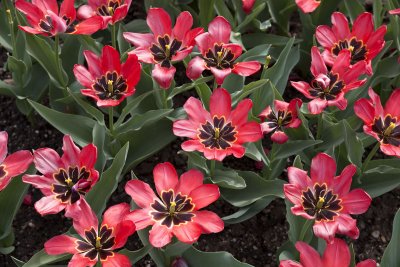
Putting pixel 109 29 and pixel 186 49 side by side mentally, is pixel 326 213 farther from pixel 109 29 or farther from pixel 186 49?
pixel 109 29

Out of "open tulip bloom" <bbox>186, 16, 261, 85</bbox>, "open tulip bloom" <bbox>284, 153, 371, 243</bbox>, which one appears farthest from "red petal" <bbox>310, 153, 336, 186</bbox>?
"open tulip bloom" <bbox>186, 16, 261, 85</bbox>

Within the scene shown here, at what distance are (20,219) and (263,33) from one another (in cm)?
113

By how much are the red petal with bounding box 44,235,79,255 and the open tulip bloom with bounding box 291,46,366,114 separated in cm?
74

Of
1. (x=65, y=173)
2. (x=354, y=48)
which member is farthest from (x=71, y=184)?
(x=354, y=48)

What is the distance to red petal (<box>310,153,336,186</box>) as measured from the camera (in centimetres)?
173

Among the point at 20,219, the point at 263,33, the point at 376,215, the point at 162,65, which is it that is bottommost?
the point at 376,215

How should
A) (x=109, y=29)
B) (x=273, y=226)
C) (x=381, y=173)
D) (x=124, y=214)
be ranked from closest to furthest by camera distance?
(x=124, y=214), (x=381, y=173), (x=273, y=226), (x=109, y=29)

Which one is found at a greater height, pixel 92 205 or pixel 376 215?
pixel 92 205

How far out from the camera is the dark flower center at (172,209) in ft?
5.34

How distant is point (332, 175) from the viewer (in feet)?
5.67

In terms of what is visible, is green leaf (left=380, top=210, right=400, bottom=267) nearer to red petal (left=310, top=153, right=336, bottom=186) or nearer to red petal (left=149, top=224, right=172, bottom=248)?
red petal (left=310, top=153, right=336, bottom=186)

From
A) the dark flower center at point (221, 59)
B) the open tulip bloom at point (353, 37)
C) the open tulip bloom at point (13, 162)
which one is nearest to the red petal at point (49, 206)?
the open tulip bloom at point (13, 162)

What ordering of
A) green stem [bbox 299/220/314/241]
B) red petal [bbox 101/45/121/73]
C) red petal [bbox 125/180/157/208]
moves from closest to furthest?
1. red petal [bbox 125/180/157/208]
2. green stem [bbox 299/220/314/241]
3. red petal [bbox 101/45/121/73]

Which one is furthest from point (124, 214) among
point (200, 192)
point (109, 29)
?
point (109, 29)
